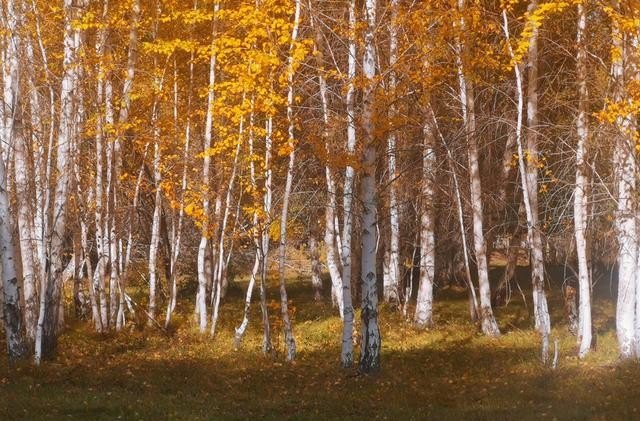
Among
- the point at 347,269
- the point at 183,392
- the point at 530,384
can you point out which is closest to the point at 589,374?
the point at 530,384

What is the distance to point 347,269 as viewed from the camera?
62.1 feet

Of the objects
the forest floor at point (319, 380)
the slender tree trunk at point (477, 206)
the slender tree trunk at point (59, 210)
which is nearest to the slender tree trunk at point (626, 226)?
the forest floor at point (319, 380)

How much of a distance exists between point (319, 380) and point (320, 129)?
608 centimetres

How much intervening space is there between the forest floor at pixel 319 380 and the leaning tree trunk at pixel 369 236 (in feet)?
1.87

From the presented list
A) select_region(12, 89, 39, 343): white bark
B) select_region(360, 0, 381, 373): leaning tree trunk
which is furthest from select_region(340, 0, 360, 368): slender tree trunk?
select_region(12, 89, 39, 343): white bark

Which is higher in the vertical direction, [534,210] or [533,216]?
[534,210]

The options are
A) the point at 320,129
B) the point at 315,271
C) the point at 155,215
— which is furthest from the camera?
the point at 315,271

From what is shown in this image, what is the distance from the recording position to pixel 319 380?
1720 cm

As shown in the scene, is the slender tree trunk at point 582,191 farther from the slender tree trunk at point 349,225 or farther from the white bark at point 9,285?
the white bark at point 9,285

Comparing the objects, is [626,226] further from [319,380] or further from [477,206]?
[319,380]

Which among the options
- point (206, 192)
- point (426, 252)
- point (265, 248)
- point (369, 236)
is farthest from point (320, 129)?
point (426, 252)

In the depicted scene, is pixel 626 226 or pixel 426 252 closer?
pixel 626 226

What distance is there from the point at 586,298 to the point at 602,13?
690 cm

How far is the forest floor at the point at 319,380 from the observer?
1388cm
